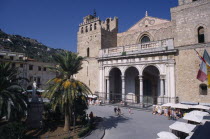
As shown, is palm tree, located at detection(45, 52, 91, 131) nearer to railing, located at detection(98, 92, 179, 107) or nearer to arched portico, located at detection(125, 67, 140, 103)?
railing, located at detection(98, 92, 179, 107)

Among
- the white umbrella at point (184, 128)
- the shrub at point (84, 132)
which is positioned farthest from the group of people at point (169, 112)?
the shrub at point (84, 132)

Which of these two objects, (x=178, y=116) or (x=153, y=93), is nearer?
(x=178, y=116)

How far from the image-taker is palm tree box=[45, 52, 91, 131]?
10.6 metres

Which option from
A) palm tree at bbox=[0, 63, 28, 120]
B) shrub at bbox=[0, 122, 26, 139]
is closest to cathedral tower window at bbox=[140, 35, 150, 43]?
palm tree at bbox=[0, 63, 28, 120]

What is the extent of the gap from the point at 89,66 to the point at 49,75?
663 inches

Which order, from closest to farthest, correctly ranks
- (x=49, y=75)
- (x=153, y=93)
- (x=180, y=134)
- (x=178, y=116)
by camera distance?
(x=180, y=134) < (x=178, y=116) < (x=153, y=93) < (x=49, y=75)

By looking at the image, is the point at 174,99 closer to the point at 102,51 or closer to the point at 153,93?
the point at 153,93

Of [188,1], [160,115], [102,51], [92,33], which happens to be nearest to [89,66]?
[102,51]

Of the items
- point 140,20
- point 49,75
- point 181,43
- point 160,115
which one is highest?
point 140,20

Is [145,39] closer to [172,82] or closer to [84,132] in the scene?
[172,82]

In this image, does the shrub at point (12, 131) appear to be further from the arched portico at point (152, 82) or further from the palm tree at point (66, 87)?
the arched portico at point (152, 82)

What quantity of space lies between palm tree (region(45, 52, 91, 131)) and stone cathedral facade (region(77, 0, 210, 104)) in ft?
40.2

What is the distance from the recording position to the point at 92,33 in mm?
27969

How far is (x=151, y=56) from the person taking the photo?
68.1 ft
